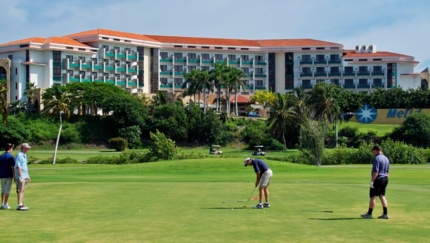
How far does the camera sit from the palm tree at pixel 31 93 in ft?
443

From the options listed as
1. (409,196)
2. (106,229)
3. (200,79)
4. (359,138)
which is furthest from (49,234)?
(200,79)

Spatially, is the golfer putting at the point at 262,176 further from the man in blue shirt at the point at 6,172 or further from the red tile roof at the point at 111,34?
the red tile roof at the point at 111,34

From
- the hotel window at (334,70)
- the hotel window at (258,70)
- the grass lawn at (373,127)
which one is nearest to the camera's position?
the grass lawn at (373,127)

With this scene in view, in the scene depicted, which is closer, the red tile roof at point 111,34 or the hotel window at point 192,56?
the red tile roof at point 111,34

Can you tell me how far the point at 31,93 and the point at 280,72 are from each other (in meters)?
73.5

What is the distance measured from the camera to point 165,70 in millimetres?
170125

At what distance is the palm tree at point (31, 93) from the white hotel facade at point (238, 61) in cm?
1532

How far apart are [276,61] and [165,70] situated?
3247 centimetres

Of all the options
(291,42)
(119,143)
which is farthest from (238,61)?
(119,143)

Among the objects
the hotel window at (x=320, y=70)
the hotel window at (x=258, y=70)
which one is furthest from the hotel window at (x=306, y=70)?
the hotel window at (x=258, y=70)

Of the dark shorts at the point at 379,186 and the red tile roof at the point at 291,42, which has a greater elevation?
the red tile roof at the point at 291,42

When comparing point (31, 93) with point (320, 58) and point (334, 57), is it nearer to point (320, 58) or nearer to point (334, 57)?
point (320, 58)

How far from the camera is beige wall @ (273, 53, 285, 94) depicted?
176250 mm

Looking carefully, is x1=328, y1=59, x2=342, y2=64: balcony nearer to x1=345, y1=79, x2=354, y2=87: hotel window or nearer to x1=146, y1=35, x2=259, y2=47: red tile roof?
x1=345, y1=79, x2=354, y2=87: hotel window
